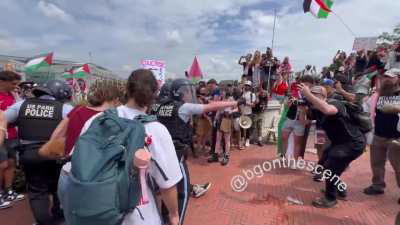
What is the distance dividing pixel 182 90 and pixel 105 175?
181 centimetres

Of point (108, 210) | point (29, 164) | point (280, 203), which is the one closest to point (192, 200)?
point (280, 203)

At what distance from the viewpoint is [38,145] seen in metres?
2.84

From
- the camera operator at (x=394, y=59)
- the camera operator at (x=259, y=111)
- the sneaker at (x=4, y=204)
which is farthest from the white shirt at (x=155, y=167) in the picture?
the camera operator at (x=394, y=59)

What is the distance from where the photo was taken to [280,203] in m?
4.16

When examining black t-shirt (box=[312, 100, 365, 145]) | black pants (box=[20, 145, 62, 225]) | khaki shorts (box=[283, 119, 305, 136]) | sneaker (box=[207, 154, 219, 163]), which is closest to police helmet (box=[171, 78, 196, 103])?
black pants (box=[20, 145, 62, 225])

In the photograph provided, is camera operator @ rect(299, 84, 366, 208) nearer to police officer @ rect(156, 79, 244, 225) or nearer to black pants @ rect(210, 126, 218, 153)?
police officer @ rect(156, 79, 244, 225)

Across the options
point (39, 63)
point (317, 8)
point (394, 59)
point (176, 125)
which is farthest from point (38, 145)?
point (394, 59)

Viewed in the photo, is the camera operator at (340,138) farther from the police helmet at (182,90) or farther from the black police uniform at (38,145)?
the black police uniform at (38,145)

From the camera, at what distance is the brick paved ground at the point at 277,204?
12.0 ft

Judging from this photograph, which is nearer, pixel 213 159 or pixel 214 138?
pixel 213 159

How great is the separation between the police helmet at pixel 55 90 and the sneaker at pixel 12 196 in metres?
2.28

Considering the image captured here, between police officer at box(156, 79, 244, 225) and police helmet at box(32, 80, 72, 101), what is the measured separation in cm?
118

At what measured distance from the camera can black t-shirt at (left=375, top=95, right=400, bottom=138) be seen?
4078mm

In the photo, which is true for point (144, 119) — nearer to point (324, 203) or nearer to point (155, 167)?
point (155, 167)
